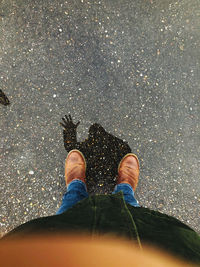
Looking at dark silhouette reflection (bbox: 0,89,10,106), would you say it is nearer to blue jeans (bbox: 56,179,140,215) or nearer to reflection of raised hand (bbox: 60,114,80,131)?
reflection of raised hand (bbox: 60,114,80,131)

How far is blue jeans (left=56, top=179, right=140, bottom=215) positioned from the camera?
1637 millimetres

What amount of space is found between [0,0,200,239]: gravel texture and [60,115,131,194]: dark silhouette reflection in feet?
0.20

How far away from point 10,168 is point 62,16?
159 centimetres

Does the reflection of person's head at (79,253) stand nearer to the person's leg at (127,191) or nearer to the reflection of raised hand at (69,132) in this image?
the person's leg at (127,191)

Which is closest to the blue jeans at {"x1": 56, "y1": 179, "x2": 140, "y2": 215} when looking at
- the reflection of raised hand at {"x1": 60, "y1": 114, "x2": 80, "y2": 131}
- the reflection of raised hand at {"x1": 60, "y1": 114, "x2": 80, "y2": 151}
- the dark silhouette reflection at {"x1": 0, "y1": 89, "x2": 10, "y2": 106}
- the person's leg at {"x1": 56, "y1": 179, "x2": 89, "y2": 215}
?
the person's leg at {"x1": 56, "y1": 179, "x2": 89, "y2": 215}

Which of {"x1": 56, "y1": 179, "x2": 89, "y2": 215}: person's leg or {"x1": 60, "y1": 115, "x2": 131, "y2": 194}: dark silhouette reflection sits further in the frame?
{"x1": 60, "y1": 115, "x2": 131, "y2": 194}: dark silhouette reflection

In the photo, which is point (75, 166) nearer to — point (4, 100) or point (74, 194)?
point (74, 194)

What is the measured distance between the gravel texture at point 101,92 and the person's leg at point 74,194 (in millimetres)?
213

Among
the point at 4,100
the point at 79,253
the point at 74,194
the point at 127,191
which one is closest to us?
the point at 79,253

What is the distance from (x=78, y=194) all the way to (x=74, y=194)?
36mm

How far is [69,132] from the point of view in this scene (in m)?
1.92

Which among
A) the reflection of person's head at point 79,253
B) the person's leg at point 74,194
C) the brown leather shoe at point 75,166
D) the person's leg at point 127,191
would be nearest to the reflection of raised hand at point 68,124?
the brown leather shoe at point 75,166

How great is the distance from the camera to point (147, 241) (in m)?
0.97

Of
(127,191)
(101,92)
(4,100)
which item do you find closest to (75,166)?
(127,191)
